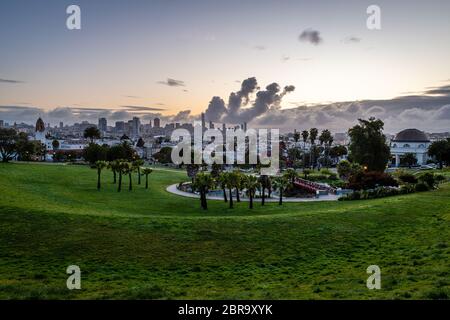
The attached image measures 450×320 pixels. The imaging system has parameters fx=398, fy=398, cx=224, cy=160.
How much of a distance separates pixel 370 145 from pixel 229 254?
4899cm

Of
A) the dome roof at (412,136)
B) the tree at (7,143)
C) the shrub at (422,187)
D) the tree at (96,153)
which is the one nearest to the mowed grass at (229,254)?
the shrub at (422,187)

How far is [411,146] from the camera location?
13275 cm

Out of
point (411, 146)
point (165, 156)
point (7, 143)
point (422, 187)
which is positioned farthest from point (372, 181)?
point (165, 156)

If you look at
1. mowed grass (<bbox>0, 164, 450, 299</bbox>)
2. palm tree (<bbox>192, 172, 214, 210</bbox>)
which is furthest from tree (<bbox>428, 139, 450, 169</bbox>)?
palm tree (<bbox>192, 172, 214, 210</bbox>)

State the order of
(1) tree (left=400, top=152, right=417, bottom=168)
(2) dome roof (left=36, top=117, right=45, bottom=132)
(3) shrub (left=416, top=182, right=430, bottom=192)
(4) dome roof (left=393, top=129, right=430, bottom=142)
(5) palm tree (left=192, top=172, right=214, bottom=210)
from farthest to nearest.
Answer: (2) dome roof (left=36, top=117, right=45, bottom=132) → (4) dome roof (left=393, top=129, right=430, bottom=142) → (1) tree (left=400, top=152, right=417, bottom=168) → (3) shrub (left=416, top=182, right=430, bottom=192) → (5) palm tree (left=192, top=172, right=214, bottom=210)

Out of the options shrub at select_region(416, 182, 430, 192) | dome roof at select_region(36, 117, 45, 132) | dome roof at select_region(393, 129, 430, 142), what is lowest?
shrub at select_region(416, 182, 430, 192)

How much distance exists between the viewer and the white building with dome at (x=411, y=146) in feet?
431

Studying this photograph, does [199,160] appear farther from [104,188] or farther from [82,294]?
[82,294]

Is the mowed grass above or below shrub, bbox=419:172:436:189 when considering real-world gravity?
below

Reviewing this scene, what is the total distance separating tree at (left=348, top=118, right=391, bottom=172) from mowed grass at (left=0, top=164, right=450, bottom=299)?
32193mm

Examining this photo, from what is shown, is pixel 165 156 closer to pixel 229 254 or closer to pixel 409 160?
pixel 409 160

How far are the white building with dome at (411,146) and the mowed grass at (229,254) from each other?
10723cm

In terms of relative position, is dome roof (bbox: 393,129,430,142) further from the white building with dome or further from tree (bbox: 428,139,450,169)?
tree (bbox: 428,139,450,169)

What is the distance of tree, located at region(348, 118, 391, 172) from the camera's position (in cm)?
6359
